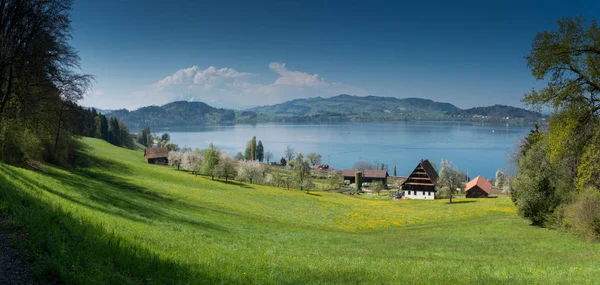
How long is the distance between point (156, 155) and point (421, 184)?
3312 inches

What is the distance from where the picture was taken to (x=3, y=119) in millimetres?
28000

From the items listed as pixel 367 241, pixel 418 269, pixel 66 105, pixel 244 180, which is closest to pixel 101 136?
pixel 244 180

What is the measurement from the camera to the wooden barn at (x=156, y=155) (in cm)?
10876

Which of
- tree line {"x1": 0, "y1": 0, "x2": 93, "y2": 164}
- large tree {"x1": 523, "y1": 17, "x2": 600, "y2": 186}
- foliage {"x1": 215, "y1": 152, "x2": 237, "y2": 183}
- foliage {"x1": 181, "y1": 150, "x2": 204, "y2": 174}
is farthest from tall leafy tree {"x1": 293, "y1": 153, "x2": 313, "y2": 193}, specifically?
large tree {"x1": 523, "y1": 17, "x2": 600, "y2": 186}

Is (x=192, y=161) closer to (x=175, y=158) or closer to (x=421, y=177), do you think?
(x=175, y=158)

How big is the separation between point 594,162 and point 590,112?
1977 mm

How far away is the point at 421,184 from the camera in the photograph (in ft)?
270

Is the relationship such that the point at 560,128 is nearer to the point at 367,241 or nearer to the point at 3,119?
the point at 367,241

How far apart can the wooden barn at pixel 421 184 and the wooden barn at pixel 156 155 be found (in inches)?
3117

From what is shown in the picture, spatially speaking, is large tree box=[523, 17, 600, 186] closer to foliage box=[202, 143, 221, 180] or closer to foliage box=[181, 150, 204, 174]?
foliage box=[202, 143, 221, 180]

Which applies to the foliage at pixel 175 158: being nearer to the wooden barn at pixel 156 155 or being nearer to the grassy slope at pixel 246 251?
the wooden barn at pixel 156 155

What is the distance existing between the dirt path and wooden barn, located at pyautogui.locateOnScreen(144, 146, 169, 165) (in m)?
107

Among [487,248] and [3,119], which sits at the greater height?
[3,119]

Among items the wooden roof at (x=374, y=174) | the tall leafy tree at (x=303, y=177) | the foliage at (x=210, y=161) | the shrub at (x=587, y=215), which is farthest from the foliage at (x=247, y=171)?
the shrub at (x=587, y=215)
